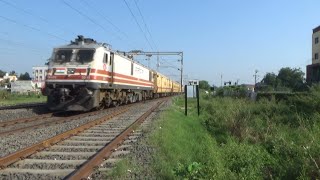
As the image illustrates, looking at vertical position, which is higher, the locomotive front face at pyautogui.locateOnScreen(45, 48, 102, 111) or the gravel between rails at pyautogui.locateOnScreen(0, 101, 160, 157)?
the locomotive front face at pyautogui.locateOnScreen(45, 48, 102, 111)

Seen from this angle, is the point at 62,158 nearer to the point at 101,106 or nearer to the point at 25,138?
the point at 25,138

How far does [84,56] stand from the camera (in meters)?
22.4

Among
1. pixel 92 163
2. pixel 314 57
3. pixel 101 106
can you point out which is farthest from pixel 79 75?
pixel 314 57

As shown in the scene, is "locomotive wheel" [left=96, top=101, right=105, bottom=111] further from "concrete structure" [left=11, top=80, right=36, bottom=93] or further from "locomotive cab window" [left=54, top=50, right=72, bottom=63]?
"concrete structure" [left=11, top=80, right=36, bottom=93]

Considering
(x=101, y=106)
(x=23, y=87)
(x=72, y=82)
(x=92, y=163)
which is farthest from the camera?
(x=23, y=87)

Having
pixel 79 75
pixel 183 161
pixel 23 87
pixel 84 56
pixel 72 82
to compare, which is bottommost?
pixel 183 161

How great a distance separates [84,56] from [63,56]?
1142mm

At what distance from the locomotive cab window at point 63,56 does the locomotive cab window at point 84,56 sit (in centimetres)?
49

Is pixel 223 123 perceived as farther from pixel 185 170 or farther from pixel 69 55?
pixel 185 170

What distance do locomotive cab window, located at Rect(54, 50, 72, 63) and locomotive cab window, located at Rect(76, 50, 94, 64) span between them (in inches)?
19.5

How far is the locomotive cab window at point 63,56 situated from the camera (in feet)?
74.1

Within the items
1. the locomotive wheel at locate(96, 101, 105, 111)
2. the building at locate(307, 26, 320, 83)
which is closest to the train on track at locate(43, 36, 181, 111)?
the locomotive wheel at locate(96, 101, 105, 111)

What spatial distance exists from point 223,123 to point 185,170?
12.6 m

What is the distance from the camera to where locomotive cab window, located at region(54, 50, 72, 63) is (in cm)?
2259
